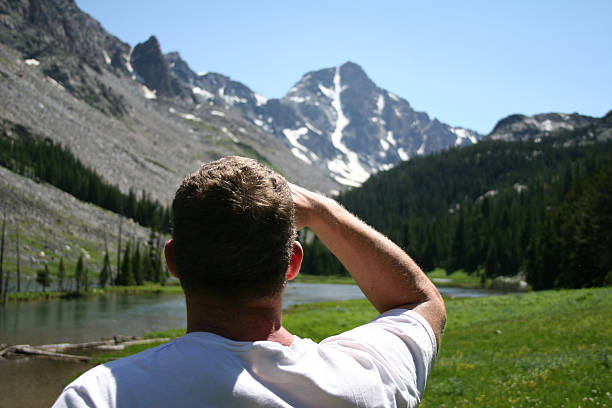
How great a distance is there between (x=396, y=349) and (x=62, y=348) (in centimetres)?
2797

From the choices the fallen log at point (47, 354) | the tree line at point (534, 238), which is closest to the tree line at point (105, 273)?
the fallen log at point (47, 354)

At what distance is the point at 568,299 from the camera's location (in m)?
33.2

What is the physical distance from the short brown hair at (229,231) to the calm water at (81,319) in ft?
104

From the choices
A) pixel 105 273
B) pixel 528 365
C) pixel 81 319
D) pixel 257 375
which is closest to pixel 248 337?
pixel 257 375

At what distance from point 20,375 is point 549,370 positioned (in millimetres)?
20521

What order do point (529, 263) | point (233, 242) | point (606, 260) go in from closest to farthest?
point (233, 242) < point (606, 260) < point (529, 263)

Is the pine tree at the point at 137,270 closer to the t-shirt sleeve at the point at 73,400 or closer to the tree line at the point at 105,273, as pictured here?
the tree line at the point at 105,273

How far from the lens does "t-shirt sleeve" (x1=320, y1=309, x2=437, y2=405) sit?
206cm

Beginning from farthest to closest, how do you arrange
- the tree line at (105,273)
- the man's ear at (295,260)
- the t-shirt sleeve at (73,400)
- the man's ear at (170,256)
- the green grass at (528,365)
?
the tree line at (105,273) < the green grass at (528,365) < the man's ear at (295,260) < the man's ear at (170,256) < the t-shirt sleeve at (73,400)

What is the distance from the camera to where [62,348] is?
25.8 meters

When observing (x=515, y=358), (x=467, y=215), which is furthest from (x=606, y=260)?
(x=467, y=215)

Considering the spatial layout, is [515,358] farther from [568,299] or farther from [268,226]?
[568,299]

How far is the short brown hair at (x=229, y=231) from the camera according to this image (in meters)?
1.97

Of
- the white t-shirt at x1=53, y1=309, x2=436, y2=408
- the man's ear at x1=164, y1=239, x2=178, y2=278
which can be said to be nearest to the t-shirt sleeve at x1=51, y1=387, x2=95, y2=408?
the white t-shirt at x1=53, y1=309, x2=436, y2=408
